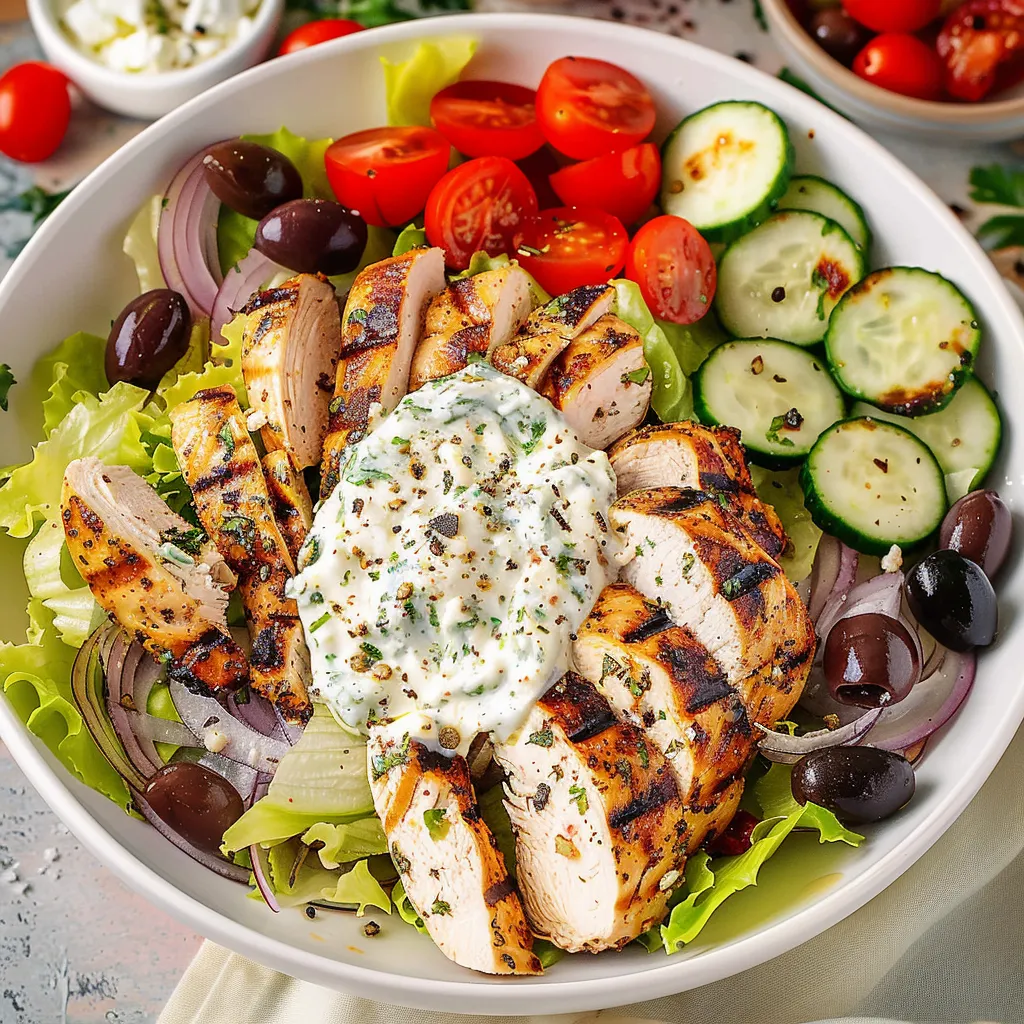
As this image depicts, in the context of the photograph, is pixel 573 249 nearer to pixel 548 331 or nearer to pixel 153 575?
pixel 548 331

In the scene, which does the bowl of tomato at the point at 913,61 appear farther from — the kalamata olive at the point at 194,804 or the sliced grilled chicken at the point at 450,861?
the kalamata olive at the point at 194,804

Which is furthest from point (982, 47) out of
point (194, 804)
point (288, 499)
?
point (194, 804)

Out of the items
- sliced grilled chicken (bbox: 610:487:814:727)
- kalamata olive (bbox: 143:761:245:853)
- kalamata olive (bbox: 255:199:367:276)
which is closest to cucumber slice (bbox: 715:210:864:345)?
sliced grilled chicken (bbox: 610:487:814:727)

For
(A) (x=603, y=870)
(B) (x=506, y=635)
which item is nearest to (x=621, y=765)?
(A) (x=603, y=870)

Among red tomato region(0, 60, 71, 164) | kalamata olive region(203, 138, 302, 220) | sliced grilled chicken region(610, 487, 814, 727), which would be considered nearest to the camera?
sliced grilled chicken region(610, 487, 814, 727)

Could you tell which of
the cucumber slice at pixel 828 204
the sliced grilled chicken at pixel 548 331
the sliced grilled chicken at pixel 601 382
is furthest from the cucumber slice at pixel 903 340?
the sliced grilled chicken at pixel 548 331

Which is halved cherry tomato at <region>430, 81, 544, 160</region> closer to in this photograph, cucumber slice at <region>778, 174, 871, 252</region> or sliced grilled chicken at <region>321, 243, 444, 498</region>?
sliced grilled chicken at <region>321, 243, 444, 498</region>
